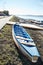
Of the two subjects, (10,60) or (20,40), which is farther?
(20,40)

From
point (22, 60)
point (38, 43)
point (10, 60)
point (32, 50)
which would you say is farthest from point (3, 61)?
point (38, 43)

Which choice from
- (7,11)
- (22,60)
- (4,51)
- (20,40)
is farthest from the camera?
(7,11)

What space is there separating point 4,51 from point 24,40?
9.15 ft

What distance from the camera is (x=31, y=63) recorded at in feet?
46.6

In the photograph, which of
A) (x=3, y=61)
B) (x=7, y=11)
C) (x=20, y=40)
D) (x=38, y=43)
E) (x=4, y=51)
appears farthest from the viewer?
(x=7, y=11)

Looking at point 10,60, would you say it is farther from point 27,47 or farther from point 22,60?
point 27,47

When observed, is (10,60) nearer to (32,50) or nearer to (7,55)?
(7,55)

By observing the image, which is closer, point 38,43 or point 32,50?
point 32,50

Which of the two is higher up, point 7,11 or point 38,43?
point 38,43

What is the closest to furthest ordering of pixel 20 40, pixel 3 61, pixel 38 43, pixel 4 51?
1. pixel 3 61
2. pixel 4 51
3. pixel 20 40
4. pixel 38 43

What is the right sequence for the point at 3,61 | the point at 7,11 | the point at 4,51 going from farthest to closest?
the point at 7,11, the point at 4,51, the point at 3,61

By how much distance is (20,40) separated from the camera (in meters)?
17.5

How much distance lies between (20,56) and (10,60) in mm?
1538

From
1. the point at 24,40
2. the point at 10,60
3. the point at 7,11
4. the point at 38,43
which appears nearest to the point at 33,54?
the point at 10,60
